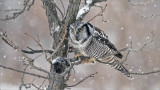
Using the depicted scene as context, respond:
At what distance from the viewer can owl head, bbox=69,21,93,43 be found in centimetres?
319

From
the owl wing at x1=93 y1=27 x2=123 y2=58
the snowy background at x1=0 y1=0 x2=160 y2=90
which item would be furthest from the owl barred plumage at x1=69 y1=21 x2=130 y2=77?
the snowy background at x1=0 y1=0 x2=160 y2=90

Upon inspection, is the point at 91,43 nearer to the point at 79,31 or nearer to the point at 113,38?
the point at 79,31

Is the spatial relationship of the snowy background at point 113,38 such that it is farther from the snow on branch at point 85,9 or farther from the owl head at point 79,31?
the snow on branch at point 85,9

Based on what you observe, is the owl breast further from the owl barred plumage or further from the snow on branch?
the snow on branch

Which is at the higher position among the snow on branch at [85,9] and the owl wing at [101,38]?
the snow on branch at [85,9]

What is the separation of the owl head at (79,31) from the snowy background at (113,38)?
5982 mm

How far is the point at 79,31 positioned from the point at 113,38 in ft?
21.9

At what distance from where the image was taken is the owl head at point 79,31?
319cm

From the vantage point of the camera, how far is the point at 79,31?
11.7ft

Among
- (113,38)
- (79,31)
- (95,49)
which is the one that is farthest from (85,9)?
(113,38)

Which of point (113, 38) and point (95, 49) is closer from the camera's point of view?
point (95, 49)

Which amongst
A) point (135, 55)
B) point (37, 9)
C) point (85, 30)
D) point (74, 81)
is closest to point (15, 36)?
point (37, 9)

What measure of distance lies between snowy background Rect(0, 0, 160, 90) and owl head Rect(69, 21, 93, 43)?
19.6 ft

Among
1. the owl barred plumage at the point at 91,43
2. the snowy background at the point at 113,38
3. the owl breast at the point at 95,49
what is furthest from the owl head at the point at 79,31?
the snowy background at the point at 113,38
